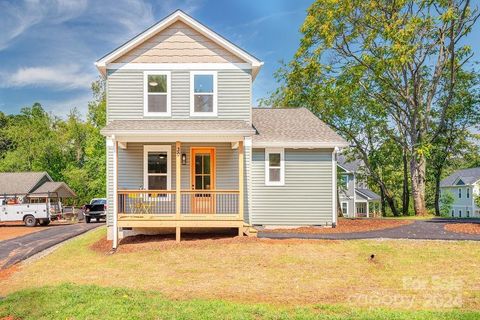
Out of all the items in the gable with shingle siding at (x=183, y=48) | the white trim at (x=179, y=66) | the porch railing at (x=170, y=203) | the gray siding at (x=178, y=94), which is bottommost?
the porch railing at (x=170, y=203)

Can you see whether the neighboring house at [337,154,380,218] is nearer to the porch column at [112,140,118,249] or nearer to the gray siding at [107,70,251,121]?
the gray siding at [107,70,251,121]

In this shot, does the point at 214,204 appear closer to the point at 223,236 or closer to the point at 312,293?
the point at 223,236

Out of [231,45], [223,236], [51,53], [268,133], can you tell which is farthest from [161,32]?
[51,53]

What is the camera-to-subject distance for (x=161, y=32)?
15.2m

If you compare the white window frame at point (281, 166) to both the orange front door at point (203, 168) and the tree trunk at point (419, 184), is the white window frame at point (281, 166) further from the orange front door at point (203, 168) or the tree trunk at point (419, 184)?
the tree trunk at point (419, 184)

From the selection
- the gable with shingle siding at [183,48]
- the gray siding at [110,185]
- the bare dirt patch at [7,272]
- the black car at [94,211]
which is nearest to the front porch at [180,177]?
the gray siding at [110,185]

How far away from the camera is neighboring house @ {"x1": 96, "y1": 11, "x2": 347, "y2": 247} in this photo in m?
14.8

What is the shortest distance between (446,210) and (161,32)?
42075 millimetres

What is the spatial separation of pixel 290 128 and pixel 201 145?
13.2 feet

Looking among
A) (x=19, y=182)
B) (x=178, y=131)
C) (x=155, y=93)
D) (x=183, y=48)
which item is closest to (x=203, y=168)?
(x=178, y=131)

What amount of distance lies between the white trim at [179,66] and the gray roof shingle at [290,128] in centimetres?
279

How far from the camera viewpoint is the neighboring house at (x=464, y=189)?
4459 cm

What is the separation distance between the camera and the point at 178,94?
1520 centimetres

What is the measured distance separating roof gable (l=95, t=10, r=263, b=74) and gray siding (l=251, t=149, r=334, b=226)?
3.92 metres
